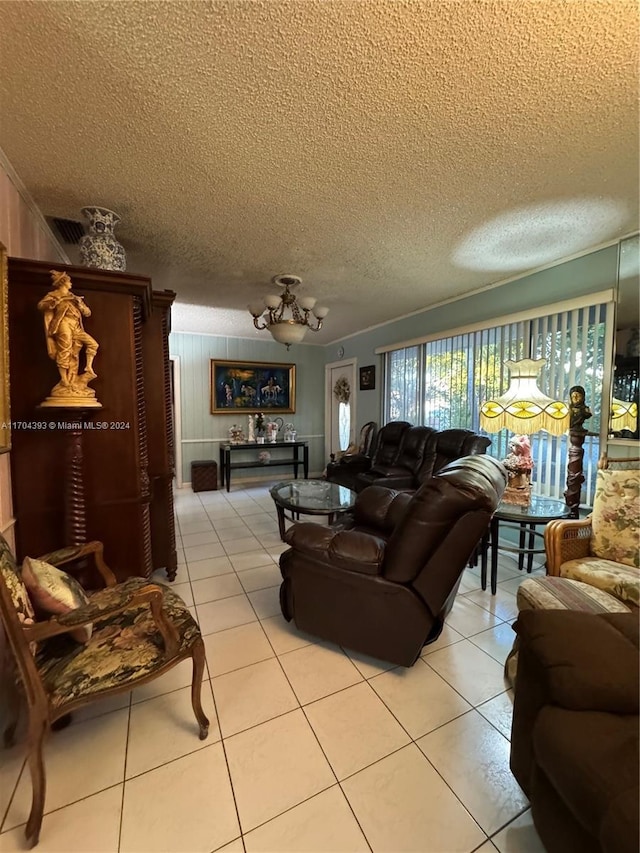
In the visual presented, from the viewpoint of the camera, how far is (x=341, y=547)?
166cm

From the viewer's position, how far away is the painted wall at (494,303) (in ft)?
8.38

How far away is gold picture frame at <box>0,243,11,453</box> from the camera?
1.51 m

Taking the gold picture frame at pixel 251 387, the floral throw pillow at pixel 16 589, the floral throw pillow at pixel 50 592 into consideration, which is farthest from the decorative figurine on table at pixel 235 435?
the floral throw pillow at pixel 16 589

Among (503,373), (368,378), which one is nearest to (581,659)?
(503,373)

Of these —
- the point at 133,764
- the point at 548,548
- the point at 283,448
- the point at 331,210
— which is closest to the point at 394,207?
the point at 331,210

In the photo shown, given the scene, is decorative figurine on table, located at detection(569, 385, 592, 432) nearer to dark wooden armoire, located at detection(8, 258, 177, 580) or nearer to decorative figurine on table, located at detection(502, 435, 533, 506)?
decorative figurine on table, located at detection(502, 435, 533, 506)

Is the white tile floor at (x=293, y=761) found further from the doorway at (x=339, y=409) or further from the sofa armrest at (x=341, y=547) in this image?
the doorway at (x=339, y=409)

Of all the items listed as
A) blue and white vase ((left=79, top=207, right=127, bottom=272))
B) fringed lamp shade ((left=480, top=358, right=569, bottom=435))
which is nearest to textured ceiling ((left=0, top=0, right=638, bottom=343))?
blue and white vase ((left=79, top=207, right=127, bottom=272))

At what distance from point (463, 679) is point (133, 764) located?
1.43 m

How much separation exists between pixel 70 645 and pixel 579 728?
5.41 feet

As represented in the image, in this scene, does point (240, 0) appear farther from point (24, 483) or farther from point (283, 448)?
point (283, 448)

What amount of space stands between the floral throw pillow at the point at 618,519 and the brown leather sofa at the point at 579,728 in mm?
1075

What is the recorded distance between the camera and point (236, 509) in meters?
4.29

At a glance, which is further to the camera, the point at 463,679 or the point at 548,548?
the point at 548,548
